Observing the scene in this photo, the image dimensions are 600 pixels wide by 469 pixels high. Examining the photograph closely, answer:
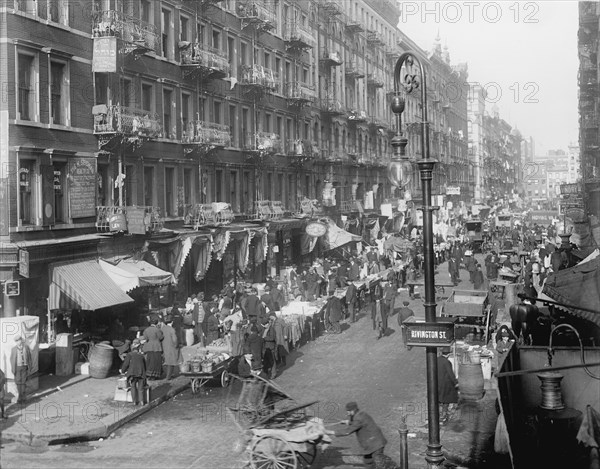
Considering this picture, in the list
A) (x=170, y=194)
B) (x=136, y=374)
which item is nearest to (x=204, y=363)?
(x=136, y=374)

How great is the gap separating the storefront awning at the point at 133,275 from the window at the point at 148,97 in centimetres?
666

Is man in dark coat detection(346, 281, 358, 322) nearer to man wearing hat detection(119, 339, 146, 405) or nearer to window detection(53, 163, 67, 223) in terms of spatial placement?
window detection(53, 163, 67, 223)

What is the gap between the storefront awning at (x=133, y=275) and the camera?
77.4ft

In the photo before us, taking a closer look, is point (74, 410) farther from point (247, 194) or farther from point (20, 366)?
point (247, 194)

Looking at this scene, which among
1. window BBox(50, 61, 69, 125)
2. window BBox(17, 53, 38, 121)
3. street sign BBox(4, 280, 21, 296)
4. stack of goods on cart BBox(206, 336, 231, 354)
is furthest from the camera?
window BBox(50, 61, 69, 125)

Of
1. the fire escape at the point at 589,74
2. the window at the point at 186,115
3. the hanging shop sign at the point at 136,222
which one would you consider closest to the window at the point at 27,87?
the hanging shop sign at the point at 136,222

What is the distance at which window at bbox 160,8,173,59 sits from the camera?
1187 inches

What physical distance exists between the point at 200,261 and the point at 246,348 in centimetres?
1250

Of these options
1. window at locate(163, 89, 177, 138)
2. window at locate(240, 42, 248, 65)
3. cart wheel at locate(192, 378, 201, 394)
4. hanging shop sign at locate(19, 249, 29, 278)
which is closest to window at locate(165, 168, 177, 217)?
window at locate(163, 89, 177, 138)

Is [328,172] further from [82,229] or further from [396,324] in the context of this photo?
Answer: [82,229]

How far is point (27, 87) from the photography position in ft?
72.4

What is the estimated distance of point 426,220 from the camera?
11.6 metres

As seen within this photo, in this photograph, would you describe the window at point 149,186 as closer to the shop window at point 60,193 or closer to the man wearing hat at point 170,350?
the shop window at point 60,193

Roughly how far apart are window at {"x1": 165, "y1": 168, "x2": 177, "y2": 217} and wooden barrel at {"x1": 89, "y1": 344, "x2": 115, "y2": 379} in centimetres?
1102
